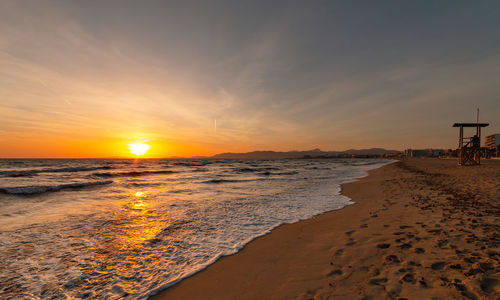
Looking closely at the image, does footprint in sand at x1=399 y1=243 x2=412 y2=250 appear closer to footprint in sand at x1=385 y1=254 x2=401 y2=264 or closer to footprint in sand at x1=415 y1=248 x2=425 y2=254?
footprint in sand at x1=415 y1=248 x2=425 y2=254

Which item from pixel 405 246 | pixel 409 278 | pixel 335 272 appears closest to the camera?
pixel 409 278

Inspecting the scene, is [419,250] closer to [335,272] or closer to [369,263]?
[369,263]

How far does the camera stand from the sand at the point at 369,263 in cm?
323

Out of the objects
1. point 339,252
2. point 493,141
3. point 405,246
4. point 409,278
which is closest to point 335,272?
point 339,252

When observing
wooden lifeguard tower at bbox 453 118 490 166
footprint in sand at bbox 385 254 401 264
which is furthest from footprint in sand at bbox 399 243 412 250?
wooden lifeguard tower at bbox 453 118 490 166

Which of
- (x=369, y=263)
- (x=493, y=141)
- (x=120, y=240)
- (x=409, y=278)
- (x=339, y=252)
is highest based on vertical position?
(x=493, y=141)

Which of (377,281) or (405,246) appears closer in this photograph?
(377,281)

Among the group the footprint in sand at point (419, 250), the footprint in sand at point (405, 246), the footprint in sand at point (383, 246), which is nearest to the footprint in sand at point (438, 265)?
the footprint in sand at point (419, 250)

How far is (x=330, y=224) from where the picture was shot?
23.4 feet

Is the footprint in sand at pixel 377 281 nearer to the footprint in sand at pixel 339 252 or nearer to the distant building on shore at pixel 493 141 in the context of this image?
the footprint in sand at pixel 339 252

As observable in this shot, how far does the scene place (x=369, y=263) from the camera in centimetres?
406

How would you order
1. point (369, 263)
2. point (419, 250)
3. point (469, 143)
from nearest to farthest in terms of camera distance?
point (369, 263), point (419, 250), point (469, 143)

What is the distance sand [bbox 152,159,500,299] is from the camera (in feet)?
10.6

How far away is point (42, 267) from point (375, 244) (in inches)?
302
